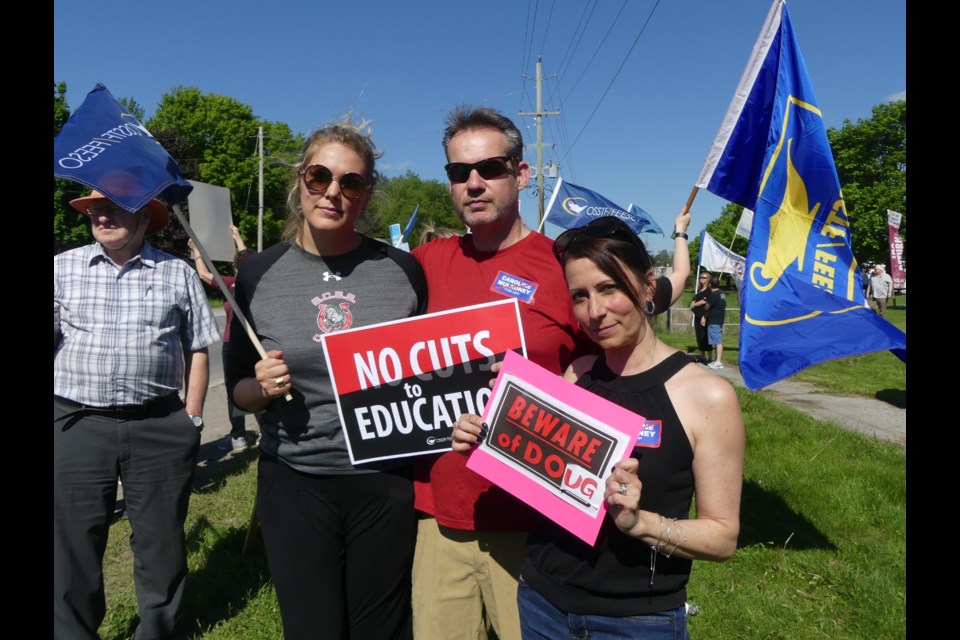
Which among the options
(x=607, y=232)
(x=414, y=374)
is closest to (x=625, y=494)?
(x=607, y=232)

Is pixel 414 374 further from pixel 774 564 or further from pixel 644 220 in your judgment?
pixel 644 220

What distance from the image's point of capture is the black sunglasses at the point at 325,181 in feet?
7.97

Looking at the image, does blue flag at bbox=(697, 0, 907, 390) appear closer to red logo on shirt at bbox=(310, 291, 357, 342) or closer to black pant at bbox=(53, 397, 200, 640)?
red logo on shirt at bbox=(310, 291, 357, 342)

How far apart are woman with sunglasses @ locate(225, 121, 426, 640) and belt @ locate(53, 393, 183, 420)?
0.99 metres

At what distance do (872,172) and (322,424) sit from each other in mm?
57468

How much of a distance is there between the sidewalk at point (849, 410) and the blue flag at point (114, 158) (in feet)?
27.5

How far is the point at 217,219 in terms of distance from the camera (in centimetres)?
366

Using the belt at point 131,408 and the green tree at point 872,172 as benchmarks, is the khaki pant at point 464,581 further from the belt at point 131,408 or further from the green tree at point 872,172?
the green tree at point 872,172

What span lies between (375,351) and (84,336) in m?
1.80

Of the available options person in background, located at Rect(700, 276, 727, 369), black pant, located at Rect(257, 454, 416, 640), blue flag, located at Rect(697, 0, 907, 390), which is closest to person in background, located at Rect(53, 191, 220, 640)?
black pant, located at Rect(257, 454, 416, 640)
